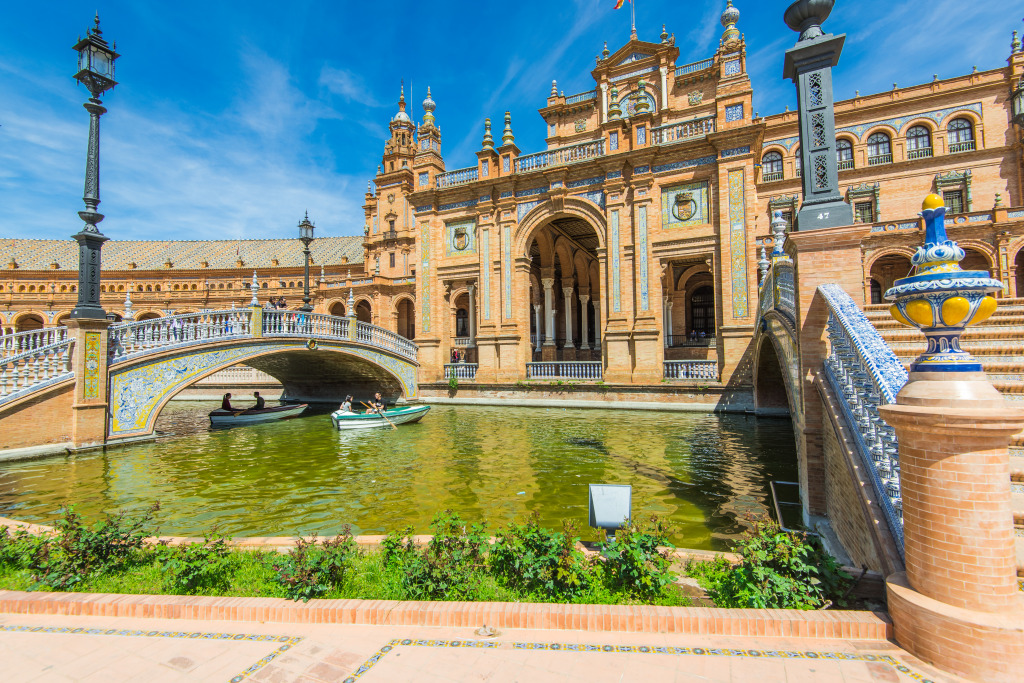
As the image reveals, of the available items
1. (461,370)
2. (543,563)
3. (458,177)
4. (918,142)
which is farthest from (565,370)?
(918,142)

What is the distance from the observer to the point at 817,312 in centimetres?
631

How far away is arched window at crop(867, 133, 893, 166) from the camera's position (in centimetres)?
2905

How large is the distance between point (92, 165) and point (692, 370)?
20.3 meters

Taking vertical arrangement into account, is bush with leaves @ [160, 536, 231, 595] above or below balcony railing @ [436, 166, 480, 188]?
below

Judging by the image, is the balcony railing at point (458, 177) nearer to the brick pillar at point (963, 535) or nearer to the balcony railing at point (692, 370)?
the balcony railing at point (692, 370)

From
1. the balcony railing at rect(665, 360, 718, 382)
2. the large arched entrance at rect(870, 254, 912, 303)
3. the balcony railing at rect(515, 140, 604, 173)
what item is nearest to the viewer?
the balcony railing at rect(665, 360, 718, 382)

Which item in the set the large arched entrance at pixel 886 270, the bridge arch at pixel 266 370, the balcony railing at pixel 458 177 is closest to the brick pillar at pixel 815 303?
the bridge arch at pixel 266 370

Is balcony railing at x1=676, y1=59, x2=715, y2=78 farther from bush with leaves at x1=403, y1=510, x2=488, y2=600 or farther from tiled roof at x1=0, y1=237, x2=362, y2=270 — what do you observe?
tiled roof at x1=0, y1=237, x2=362, y2=270

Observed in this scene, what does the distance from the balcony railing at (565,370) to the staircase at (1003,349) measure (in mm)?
13329

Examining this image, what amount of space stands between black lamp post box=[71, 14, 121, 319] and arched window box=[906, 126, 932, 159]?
37927 millimetres

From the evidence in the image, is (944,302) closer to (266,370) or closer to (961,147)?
(266,370)

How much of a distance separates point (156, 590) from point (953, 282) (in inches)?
264

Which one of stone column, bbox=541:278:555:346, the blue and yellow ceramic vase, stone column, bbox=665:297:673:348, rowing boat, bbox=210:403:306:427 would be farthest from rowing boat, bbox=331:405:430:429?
stone column, bbox=665:297:673:348

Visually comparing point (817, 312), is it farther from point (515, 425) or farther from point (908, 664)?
point (515, 425)
